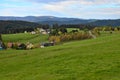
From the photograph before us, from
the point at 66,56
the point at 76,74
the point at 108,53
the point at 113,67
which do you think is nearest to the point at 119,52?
the point at 108,53

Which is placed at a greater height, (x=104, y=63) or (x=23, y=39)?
(x=104, y=63)

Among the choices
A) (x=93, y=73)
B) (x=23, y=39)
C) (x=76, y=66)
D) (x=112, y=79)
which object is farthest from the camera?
(x=23, y=39)

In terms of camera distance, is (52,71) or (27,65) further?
(27,65)

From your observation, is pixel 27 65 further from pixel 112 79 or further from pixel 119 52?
pixel 112 79

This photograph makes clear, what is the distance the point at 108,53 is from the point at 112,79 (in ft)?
29.1

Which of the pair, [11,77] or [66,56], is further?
[66,56]

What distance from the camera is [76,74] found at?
18828mm

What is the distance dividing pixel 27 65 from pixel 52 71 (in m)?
4.45

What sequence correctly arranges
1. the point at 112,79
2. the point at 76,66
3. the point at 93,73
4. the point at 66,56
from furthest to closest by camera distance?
the point at 66,56 → the point at 76,66 → the point at 93,73 → the point at 112,79

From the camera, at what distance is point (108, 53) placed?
25.7 meters

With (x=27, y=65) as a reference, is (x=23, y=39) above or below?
below

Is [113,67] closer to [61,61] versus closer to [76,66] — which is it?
[76,66]

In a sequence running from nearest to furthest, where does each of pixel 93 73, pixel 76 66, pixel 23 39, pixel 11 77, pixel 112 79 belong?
pixel 112 79 < pixel 93 73 < pixel 11 77 < pixel 76 66 < pixel 23 39

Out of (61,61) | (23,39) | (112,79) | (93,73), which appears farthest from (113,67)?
(23,39)
